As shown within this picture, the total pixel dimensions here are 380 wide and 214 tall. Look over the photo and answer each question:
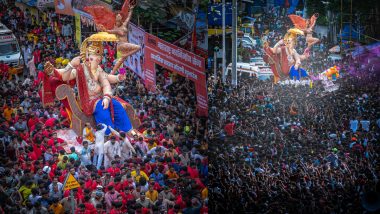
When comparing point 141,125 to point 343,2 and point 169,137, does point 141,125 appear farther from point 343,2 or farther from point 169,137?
point 343,2

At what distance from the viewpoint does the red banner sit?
24.3 ft

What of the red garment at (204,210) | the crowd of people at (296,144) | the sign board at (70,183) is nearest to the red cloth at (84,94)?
the sign board at (70,183)

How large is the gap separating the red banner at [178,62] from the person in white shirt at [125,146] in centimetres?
78

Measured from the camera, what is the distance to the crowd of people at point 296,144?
7555 mm

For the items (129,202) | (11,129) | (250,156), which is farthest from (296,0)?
(11,129)

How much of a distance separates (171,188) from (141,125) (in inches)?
33.0

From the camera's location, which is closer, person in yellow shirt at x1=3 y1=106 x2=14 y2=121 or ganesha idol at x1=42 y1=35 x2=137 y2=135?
ganesha idol at x1=42 y1=35 x2=137 y2=135

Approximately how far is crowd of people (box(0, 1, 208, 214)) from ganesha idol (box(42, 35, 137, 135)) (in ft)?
0.35

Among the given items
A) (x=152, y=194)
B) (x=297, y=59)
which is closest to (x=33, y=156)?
(x=152, y=194)

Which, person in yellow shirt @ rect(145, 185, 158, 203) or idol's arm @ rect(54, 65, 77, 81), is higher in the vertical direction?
idol's arm @ rect(54, 65, 77, 81)

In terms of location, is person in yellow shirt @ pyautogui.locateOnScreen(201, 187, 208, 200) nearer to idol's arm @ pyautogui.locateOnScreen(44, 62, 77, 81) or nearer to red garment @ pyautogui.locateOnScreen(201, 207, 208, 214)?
red garment @ pyautogui.locateOnScreen(201, 207, 208, 214)

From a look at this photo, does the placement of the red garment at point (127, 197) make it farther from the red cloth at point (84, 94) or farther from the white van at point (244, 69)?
the white van at point (244, 69)

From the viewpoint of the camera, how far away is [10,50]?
24.8ft

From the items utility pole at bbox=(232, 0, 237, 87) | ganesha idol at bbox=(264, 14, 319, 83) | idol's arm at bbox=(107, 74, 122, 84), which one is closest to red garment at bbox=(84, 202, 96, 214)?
idol's arm at bbox=(107, 74, 122, 84)
